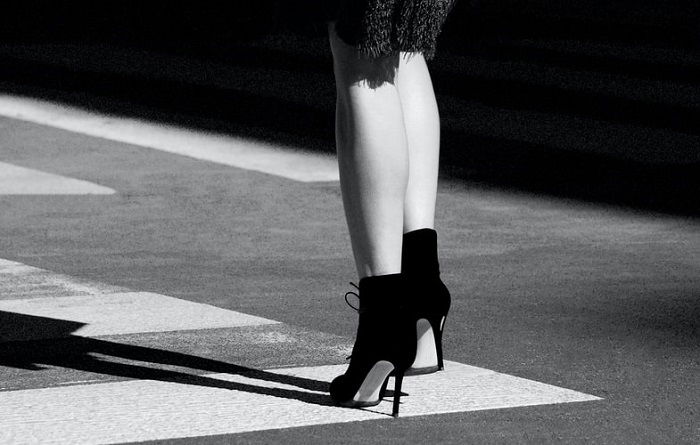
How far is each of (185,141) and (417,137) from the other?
15.3 ft

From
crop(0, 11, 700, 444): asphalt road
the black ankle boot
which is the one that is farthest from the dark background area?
the black ankle boot

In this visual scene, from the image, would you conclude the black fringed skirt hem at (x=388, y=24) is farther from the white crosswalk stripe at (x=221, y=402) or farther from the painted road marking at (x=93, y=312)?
the painted road marking at (x=93, y=312)

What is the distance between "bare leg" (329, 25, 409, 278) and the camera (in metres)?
3.21

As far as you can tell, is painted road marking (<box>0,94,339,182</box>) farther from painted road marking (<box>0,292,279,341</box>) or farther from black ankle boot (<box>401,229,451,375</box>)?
black ankle boot (<box>401,229,451,375</box>)

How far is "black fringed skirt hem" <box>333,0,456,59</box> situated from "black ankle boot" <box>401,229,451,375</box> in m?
0.38

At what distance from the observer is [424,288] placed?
3350 mm

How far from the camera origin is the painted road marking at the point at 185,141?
7223 mm

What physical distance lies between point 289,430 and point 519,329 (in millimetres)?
1138

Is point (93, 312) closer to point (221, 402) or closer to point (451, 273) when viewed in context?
point (221, 402)

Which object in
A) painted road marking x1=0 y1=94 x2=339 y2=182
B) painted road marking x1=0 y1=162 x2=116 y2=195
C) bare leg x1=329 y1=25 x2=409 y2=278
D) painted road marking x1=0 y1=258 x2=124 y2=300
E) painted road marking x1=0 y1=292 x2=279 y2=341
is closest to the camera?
bare leg x1=329 y1=25 x2=409 y2=278

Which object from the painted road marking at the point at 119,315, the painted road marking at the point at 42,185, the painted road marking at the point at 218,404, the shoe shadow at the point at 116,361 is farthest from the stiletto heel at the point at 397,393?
the painted road marking at the point at 42,185

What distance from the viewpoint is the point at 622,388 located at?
3361 mm

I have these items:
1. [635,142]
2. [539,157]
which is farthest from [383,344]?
[635,142]

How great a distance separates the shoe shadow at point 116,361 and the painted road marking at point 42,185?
8.01 feet
